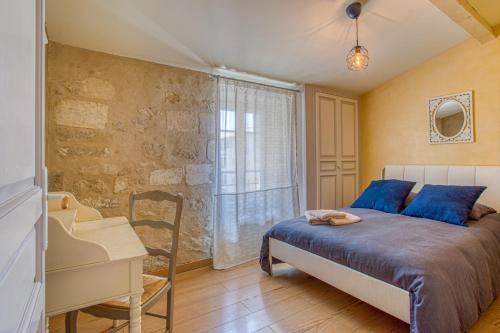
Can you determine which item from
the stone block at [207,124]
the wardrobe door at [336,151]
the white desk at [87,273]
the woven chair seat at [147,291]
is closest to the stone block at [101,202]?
the woven chair seat at [147,291]

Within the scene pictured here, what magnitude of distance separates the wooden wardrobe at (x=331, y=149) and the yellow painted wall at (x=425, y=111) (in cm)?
27

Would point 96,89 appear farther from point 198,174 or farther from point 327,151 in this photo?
point 327,151

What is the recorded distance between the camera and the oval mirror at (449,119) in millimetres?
3096

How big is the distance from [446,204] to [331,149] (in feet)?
5.16

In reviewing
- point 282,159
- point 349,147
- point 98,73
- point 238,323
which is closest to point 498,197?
point 349,147

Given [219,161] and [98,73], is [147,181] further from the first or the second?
[98,73]

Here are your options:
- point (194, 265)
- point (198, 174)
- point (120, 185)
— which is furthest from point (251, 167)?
point (120, 185)

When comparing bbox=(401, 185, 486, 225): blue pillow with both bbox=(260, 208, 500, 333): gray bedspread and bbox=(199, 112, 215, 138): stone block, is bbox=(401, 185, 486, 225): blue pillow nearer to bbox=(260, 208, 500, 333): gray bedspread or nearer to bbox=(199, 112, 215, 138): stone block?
bbox=(260, 208, 500, 333): gray bedspread

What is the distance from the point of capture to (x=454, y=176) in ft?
10.00

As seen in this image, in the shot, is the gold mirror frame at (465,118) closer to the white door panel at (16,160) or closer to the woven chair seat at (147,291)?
the woven chair seat at (147,291)

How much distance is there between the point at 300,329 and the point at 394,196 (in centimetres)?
202

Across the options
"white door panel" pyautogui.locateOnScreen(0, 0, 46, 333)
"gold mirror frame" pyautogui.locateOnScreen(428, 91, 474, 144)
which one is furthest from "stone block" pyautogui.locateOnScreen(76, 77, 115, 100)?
"gold mirror frame" pyautogui.locateOnScreen(428, 91, 474, 144)

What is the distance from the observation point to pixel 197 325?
1884mm

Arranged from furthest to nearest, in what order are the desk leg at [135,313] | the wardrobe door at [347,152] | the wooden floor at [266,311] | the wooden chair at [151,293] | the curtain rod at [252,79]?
the wardrobe door at [347,152] → the curtain rod at [252,79] → the wooden floor at [266,311] → the wooden chair at [151,293] → the desk leg at [135,313]
